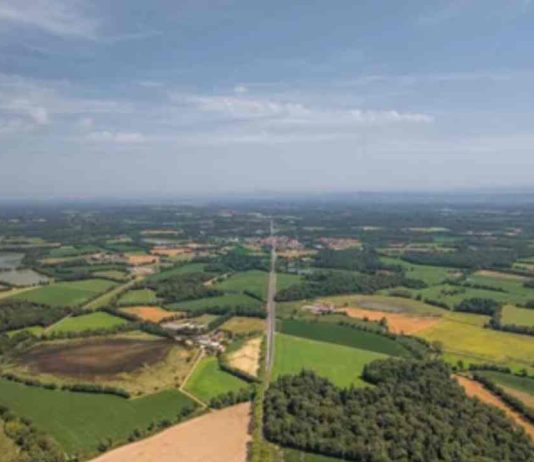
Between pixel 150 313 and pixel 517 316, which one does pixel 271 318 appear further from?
pixel 517 316

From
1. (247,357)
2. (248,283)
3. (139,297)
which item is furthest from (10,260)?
(247,357)

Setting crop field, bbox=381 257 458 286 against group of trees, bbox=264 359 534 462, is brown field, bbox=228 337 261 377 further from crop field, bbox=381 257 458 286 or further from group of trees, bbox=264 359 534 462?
crop field, bbox=381 257 458 286

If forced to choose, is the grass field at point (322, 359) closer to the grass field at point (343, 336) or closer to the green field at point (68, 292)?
the grass field at point (343, 336)

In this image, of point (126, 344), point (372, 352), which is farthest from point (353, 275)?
point (126, 344)

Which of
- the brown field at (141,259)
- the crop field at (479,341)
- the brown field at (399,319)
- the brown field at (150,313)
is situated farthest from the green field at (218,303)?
the brown field at (141,259)

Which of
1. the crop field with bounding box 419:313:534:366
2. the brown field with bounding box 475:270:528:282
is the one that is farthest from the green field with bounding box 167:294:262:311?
the brown field with bounding box 475:270:528:282

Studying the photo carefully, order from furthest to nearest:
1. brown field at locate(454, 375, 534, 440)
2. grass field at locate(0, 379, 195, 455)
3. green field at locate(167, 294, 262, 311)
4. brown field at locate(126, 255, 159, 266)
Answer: brown field at locate(126, 255, 159, 266) < green field at locate(167, 294, 262, 311) < brown field at locate(454, 375, 534, 440) < grass field at locate(0, 379, 195, 455)
